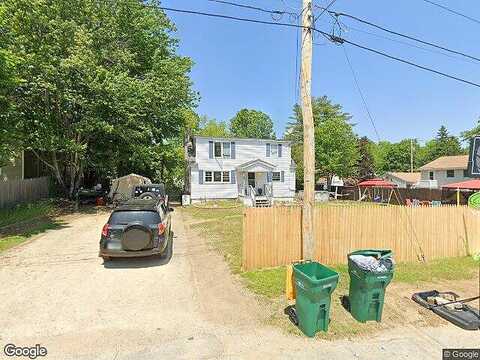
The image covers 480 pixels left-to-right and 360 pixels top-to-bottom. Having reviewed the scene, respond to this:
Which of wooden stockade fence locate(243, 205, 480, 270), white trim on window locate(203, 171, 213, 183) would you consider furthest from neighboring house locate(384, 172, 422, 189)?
wooden stockade fence locate(243, 205, 480, 270)

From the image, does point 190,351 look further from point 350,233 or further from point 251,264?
point 350,233

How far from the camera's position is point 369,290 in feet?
19.3

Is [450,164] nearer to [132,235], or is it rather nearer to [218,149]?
[218,149]

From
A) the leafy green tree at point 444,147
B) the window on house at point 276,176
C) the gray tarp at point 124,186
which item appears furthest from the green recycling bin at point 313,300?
the leafy green tree at point 444,147

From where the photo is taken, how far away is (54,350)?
4910 mm

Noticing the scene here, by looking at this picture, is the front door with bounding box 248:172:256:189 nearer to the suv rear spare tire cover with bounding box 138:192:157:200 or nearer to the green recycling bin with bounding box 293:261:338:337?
the suv rear spare tire cover with bounding box 138:192:157:200

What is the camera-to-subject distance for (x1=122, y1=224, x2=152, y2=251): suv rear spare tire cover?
9.05m

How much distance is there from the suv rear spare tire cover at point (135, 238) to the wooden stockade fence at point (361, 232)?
2611 millimetres

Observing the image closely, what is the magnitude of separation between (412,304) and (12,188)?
21.9 metres

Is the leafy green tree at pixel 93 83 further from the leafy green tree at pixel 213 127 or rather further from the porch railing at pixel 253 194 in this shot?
the leafy green tree at pixel 213 127

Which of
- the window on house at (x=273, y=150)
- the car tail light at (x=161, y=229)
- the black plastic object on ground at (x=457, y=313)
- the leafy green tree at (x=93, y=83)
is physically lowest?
the black plastic object on ground at (x=457, y=313)

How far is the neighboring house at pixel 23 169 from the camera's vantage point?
23203 mm

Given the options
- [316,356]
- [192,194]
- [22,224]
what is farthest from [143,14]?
[316,356]

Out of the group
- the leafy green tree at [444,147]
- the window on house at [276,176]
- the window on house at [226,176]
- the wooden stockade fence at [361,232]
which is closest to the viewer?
the wooden stockade fence at [361,232]
